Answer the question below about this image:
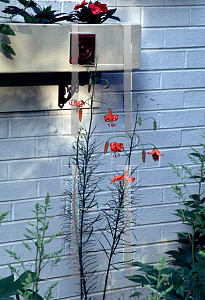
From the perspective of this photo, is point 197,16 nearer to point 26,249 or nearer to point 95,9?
point 95,9

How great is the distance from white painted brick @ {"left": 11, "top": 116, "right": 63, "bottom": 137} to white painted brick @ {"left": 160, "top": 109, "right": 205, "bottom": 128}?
1.96 ft

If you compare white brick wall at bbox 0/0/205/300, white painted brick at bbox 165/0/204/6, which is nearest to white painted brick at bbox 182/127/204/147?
white brick wall at bbox 0/0/205/300

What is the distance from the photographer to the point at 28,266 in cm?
166

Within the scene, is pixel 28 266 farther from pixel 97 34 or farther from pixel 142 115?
pixel 97 34

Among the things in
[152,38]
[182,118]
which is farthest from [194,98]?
[152,38]

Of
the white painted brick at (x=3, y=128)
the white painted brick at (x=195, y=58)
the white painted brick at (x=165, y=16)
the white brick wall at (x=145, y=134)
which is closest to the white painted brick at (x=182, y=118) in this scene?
the white brick wall at (x=145, y=134)

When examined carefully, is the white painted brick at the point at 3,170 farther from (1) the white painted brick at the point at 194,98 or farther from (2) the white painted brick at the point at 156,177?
(1) the white painted brick at the point at 194,98

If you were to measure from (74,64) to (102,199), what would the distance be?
2.52 ft

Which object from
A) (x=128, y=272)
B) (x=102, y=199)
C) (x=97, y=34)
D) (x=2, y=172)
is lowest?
(x=128, y=272)

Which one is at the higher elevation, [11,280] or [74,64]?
[74,64]

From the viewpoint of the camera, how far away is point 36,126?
1598 millimetres

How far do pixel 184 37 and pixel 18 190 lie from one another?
1217mm

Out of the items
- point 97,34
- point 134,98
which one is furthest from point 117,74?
point 97,34

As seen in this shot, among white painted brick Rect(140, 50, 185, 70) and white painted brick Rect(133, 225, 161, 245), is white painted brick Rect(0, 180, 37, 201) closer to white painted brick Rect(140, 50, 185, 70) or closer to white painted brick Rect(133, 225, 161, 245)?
white painted brick Rect(133, 225, 161, 245)
